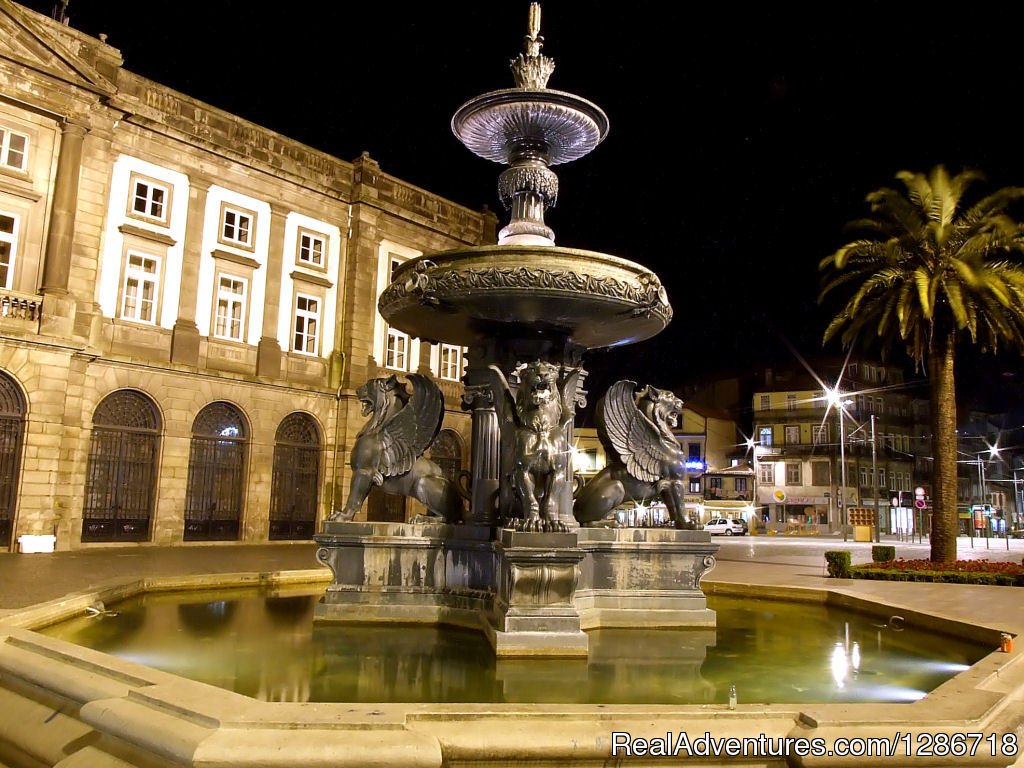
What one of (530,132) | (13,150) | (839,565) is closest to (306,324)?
(13,150)

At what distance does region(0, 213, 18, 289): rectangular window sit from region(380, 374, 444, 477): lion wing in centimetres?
1589

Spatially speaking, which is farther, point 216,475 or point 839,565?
point 216,475

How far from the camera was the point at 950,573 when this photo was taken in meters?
14.3

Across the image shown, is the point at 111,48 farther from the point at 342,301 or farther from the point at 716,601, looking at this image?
the point at 716,601

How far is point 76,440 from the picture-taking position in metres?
20.2

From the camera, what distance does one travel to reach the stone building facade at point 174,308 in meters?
19.4

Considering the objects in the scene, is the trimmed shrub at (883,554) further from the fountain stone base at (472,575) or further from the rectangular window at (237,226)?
the rectangular window at (237,226)

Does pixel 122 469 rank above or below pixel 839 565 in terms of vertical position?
above

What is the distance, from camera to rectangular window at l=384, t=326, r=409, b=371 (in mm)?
29203

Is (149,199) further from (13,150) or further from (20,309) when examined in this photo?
(20,309)

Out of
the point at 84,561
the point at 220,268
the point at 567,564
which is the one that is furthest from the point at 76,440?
the point at 567,564

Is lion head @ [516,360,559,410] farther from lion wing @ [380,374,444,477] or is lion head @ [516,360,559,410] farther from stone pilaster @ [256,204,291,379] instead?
stone pilaster @ [256,204,291,379]

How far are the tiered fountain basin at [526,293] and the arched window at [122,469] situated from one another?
1587 centimetres

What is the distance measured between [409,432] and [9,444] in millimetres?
15062
